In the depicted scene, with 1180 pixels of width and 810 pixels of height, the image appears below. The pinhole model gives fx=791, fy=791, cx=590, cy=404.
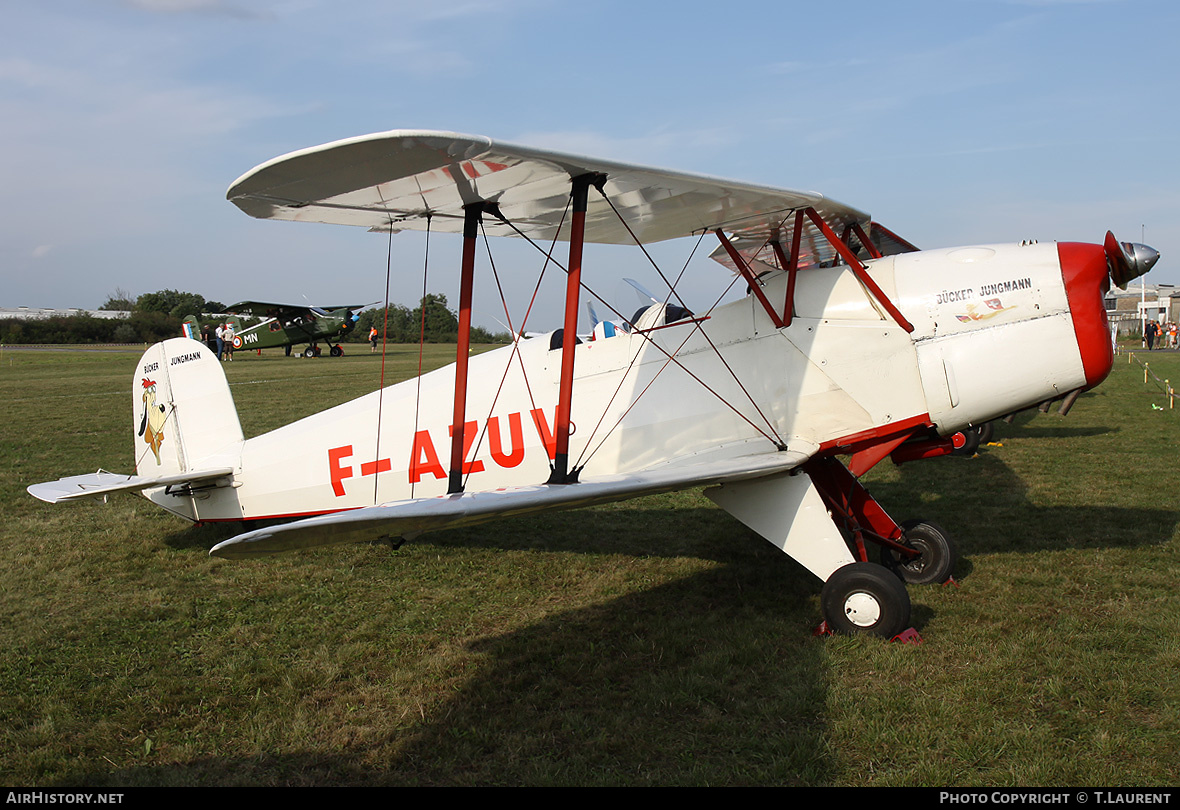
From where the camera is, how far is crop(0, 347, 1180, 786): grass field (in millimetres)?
3074

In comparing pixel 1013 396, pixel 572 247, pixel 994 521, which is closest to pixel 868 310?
pixel 1013 396

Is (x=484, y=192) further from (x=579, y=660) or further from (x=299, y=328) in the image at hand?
(x=299, y=328)

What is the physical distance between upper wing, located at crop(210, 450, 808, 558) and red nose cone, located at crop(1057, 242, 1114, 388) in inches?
65.9

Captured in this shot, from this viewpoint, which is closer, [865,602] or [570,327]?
[570,327]

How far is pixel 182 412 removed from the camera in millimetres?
6152

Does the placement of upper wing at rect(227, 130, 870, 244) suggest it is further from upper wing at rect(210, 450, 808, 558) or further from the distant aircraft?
Result: the distant aircraft

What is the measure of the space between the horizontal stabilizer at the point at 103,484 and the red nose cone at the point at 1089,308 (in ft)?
18.5

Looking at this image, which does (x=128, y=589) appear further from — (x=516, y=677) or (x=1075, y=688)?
(x=1075, y=688)

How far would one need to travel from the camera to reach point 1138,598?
15.1ft

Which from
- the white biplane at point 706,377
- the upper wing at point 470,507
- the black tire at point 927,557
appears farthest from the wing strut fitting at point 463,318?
the black tire at point 927,557

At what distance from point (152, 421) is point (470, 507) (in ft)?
14.2

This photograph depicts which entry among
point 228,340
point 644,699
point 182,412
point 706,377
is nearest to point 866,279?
point 706,377

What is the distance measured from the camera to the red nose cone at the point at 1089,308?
4.41 meters

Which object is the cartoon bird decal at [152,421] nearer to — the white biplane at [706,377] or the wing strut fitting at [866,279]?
the white biplane at [706,377]
